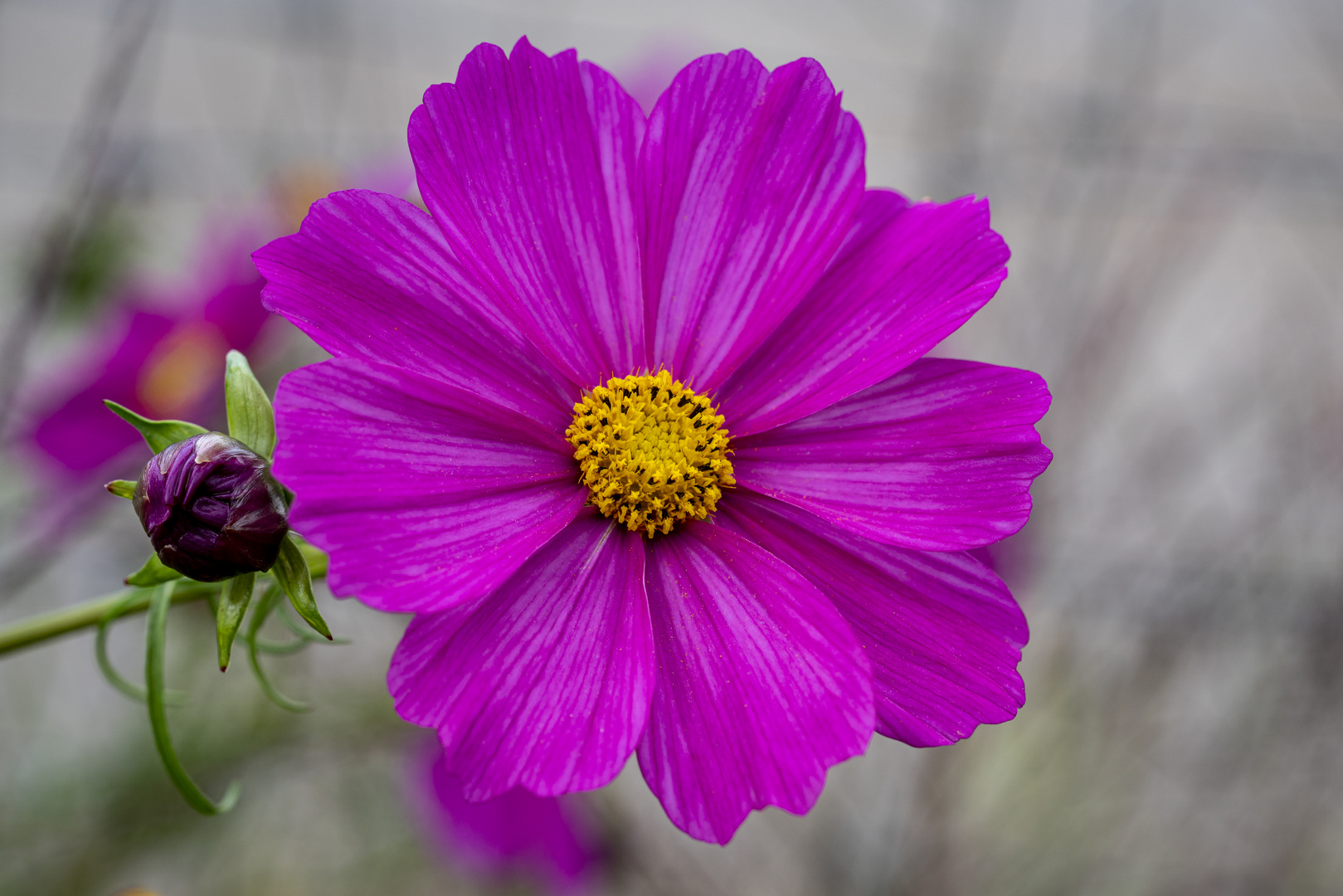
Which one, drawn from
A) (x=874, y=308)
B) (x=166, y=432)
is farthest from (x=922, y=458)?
(x=166, y=432)

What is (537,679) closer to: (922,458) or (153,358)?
(922,458)

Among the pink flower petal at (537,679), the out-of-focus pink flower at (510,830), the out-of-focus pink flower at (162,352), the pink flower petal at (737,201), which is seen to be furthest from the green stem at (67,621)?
the out-of-focus pink flower at (510,830)

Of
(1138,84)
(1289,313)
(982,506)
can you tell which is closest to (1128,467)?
(1289,313)

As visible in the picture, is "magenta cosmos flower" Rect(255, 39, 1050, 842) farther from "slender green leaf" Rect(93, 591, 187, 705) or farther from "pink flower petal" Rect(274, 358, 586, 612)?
"slender green leaf" Rect(93, 591, 187, 705)

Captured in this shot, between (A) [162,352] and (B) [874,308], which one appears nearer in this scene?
(B) [874,308]

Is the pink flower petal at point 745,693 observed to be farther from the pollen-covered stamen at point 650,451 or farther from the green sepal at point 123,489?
the green sepal at point 123,489

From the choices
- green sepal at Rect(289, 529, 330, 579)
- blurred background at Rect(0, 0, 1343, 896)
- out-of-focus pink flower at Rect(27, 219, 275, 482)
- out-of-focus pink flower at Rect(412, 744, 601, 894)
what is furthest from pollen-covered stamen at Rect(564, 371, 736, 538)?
out-of-focus pink flower at Rect(412, 744, 601, 894)

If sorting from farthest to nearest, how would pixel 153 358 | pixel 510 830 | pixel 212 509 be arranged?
pixel 510 830
pixel 153 358
pixel 212 509
